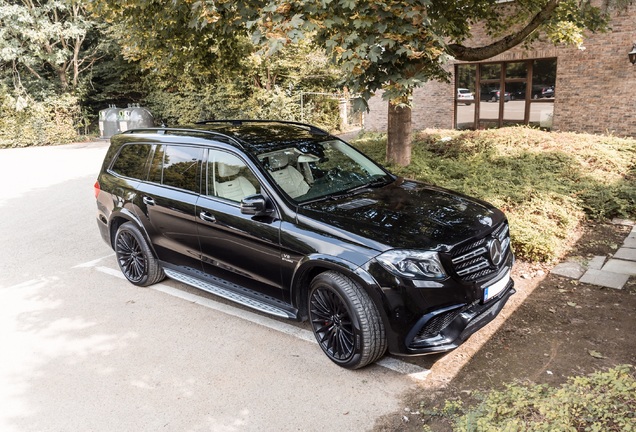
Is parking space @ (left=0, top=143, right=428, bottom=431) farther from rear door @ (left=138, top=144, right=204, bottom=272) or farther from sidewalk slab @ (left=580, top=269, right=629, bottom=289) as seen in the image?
sidewalk slab @ (left=580, top=269, right=629, bottom=289)

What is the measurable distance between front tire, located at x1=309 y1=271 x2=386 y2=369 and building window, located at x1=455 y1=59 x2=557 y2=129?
1430 centimetres

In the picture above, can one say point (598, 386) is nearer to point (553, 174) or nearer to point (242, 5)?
point (242, 5)

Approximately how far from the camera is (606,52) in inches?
568

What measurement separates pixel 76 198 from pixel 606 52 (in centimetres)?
1445

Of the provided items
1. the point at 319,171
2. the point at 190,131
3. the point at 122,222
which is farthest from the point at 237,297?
the point at 122,222

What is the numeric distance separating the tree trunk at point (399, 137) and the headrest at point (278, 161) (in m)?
5.01

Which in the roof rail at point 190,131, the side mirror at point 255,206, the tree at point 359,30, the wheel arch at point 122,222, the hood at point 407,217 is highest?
the tree at point 359,30

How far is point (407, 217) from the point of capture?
4250 mm

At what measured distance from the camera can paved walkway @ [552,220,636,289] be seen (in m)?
5.61

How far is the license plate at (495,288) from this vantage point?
407cm

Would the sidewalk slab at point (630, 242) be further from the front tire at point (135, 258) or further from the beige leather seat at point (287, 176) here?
the front tire at point (135, 258)

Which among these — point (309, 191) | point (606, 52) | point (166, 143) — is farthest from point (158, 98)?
point (309, 191)

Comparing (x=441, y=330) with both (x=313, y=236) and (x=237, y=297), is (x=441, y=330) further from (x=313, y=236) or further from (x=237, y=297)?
(x=237, y=297)

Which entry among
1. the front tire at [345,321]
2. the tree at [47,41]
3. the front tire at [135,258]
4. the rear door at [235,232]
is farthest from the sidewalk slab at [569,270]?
the tree at [47,41]
